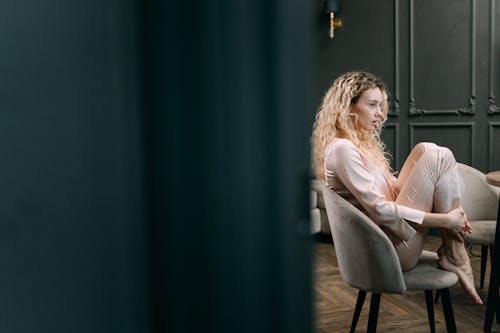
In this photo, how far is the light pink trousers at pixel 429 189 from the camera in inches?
73.0

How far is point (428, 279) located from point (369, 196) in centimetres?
32

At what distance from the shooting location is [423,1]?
4.51m

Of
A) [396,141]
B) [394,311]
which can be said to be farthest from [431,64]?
[394,311]

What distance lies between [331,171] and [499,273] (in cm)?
88

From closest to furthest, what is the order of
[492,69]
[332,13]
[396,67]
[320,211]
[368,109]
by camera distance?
[368,109] < [320,211] < [492,69] < [396,67] < [332,13]

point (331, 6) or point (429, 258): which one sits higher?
point (331, 6)

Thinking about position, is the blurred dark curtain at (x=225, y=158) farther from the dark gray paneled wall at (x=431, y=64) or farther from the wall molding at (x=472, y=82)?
the wall molding at (x=472, y=82)

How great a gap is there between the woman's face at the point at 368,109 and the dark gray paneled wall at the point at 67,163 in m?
1.86

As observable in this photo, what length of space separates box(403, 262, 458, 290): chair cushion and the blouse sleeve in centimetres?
12

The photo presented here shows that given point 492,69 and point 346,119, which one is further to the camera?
point 492,69

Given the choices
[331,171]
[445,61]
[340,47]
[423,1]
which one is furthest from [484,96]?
[331,171]

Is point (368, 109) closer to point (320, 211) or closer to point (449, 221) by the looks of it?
point (449, 221)

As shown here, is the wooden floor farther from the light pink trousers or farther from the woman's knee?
the woman's knee

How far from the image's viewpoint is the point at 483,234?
255cm
